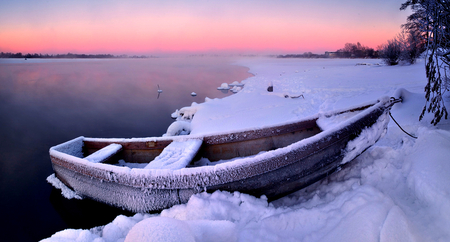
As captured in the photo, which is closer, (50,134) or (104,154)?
(104,154)

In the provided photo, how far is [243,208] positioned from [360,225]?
1070mm

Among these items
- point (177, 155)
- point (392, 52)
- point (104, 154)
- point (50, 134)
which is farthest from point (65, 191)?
point (392, 52)

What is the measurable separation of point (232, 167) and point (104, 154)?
7.58 feet

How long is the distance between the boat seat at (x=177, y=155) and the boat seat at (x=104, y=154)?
94 centimetres

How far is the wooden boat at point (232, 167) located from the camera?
2.41 meters

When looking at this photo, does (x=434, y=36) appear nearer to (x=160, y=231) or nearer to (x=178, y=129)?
(x=160, y=231)

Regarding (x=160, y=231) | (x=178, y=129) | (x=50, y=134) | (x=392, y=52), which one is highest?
(x=392, y=52)

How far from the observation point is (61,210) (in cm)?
368

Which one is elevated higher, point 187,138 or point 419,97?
point 419,97

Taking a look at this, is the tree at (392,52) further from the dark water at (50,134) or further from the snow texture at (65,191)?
the snow texture at (65,191)

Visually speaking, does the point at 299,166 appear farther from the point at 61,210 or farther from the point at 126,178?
the point at 61,210

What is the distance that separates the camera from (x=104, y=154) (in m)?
3.43

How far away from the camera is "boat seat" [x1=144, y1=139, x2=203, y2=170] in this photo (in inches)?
112

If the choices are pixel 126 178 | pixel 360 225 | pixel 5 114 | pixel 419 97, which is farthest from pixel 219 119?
pixel 5 114
